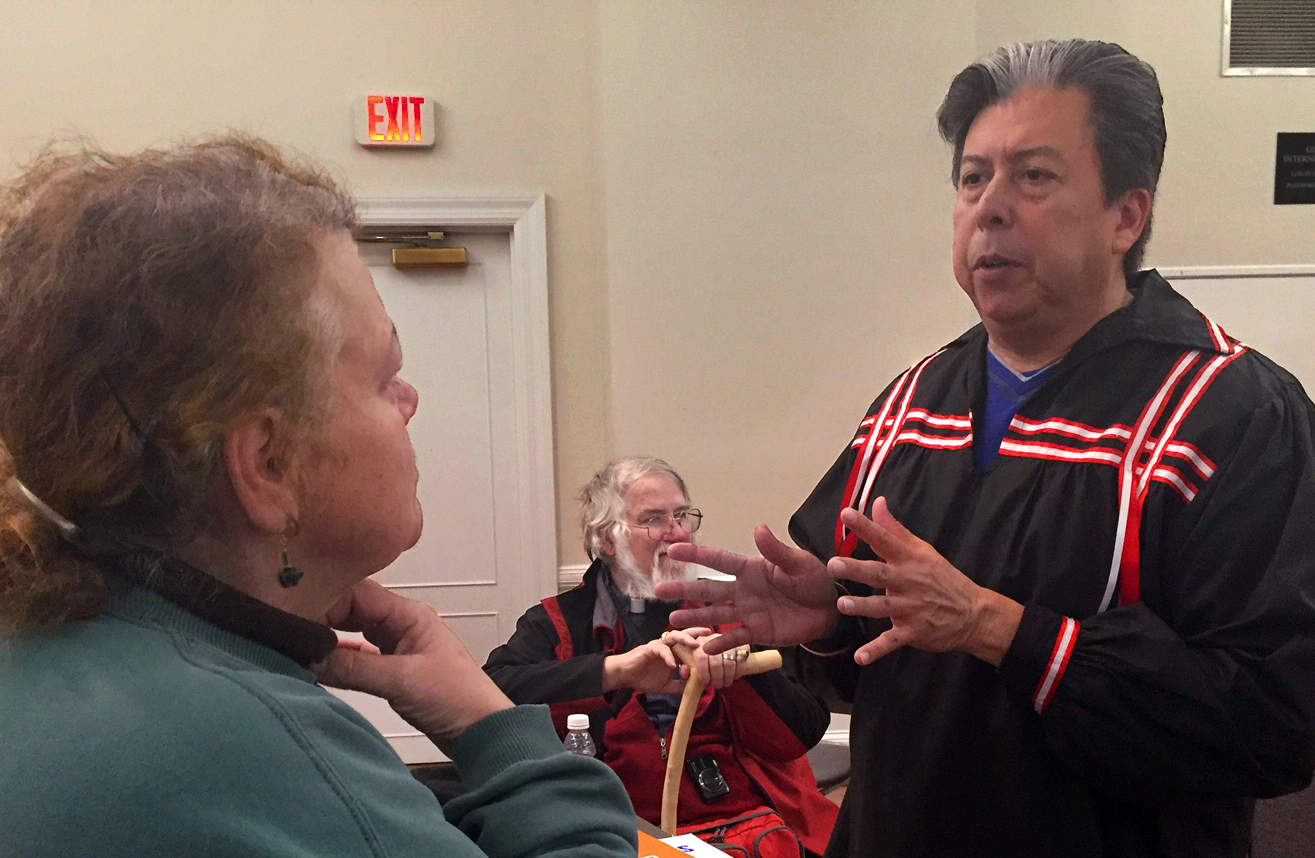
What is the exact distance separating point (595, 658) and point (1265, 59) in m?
3.53

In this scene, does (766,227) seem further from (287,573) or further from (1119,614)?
(287,573)

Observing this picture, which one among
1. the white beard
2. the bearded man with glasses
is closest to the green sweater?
the bearded man with glasses

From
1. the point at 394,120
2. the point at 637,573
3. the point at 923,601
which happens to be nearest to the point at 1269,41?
the point at 637,573

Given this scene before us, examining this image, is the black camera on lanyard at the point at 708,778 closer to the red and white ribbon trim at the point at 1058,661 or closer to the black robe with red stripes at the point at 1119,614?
the black robe with red stripes at the point at 1119,614

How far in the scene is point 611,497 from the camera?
8.82 feet

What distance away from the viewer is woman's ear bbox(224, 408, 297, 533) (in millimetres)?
649

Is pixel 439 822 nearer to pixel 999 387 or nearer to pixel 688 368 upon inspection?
pixel 999 387

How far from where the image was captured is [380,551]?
746mm

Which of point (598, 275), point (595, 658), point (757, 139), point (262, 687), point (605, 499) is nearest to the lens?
point (262, 687)

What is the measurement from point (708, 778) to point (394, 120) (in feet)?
9.11

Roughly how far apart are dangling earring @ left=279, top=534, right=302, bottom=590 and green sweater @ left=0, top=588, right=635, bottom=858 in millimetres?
60

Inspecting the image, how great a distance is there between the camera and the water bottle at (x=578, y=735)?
6.48 feet

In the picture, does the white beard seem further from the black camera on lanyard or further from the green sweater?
the green sweater

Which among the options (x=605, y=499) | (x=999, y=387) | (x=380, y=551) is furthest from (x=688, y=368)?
(x=380, y=551)
